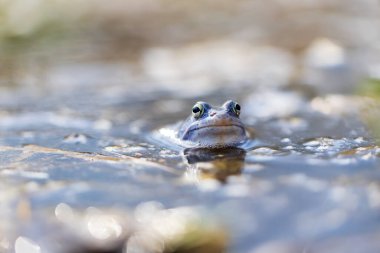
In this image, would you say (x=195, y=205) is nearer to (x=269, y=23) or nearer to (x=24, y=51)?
(x=24, y=51)

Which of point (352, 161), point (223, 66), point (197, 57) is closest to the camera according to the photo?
point (352, 161)

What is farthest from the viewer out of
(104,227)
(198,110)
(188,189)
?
(198,110)

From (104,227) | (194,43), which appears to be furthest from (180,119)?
(194,43)

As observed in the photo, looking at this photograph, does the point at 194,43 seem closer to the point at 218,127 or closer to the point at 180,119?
the point at 180,119

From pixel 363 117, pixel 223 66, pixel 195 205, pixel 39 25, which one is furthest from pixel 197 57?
pixel 195 205

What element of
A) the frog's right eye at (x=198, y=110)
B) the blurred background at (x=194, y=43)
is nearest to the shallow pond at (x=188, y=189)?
the frog's right eye at (x=198, y=110)

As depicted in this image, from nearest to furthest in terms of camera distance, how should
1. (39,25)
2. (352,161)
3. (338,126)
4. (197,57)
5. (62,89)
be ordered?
(352,161)
(338,126)
(62,89)
(197,57)
(39,25)
